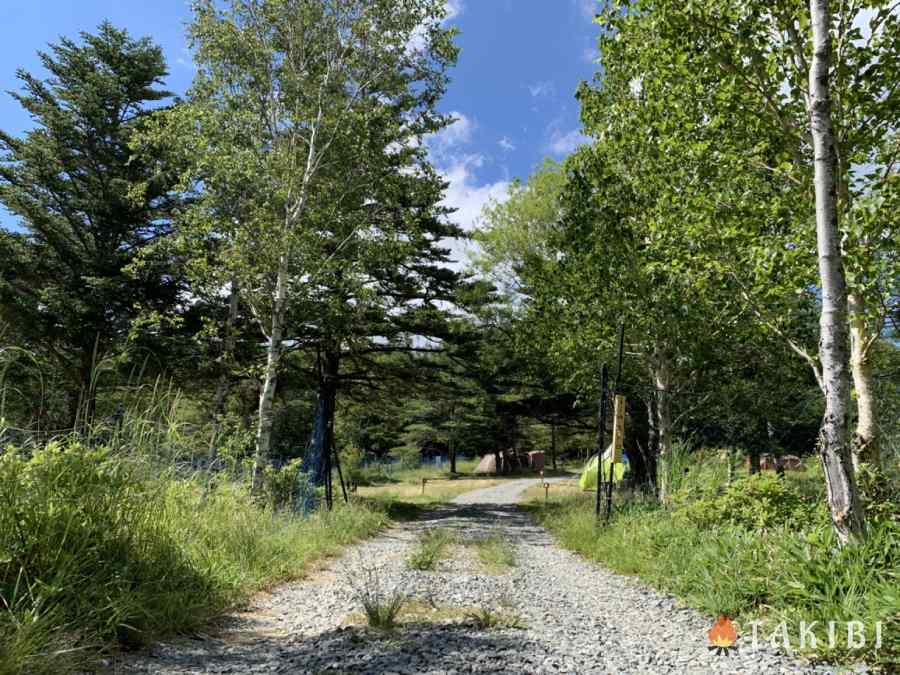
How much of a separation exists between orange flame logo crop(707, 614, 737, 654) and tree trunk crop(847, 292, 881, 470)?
229 cm

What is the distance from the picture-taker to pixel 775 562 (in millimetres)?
4418

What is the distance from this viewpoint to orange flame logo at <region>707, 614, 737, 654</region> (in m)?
3.72

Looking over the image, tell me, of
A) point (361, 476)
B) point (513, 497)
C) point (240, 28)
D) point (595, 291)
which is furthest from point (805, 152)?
point (361, 476)

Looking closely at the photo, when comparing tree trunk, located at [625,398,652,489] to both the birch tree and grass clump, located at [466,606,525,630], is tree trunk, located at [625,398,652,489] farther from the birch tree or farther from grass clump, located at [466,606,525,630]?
grass clump, located at [466,606,525,630]

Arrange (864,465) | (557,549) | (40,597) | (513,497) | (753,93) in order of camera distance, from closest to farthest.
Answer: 1. (40,597)
2. (864,465)
3. (753,93)
4. (557,549)
5. (513,497)

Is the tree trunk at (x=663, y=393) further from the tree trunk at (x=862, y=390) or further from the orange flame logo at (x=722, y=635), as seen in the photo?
the orange flame logo at (x=722, y=635)

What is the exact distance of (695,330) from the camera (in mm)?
10531

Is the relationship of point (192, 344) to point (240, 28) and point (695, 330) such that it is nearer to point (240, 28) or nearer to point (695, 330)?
point (240, 28)

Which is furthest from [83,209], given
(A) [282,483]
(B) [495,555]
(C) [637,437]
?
(C) [637,437]

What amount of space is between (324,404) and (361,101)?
951 cm

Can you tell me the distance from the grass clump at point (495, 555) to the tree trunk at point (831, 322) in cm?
391

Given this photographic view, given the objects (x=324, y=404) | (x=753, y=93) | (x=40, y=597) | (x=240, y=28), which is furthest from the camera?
(x=324, y=404)

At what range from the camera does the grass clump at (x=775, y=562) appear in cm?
349

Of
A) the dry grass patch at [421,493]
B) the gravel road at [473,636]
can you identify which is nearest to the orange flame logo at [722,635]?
the gravel road at [473,636]
